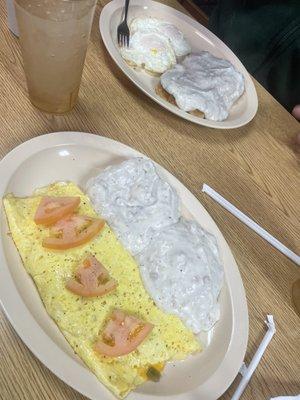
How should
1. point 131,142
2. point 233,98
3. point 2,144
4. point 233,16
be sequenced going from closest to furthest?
point 2,144, point 131,142, point 233,98, point 233,16

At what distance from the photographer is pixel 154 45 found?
4.35 ft

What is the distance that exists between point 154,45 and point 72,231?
2.22ft

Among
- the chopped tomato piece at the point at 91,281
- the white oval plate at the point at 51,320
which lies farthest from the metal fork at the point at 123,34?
the chopped tomato piece at the point at 91,281

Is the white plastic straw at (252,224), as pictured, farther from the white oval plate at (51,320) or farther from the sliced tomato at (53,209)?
the sliced tomato at (53,209)

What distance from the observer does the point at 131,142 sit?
3.74ft

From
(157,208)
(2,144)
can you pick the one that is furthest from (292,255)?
(2,144)

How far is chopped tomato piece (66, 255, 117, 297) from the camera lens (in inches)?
31.7

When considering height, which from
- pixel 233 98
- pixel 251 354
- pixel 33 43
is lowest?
pixel 251 354

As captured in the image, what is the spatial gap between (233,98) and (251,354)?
70cm

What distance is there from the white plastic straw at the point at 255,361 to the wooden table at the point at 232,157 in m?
0.01

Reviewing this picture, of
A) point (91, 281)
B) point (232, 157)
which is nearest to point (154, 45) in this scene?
point (232, 157)

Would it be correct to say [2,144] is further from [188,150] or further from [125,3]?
[125,3]

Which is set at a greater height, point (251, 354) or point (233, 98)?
point (233, 98)

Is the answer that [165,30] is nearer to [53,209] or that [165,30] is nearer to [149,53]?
[149,53]
